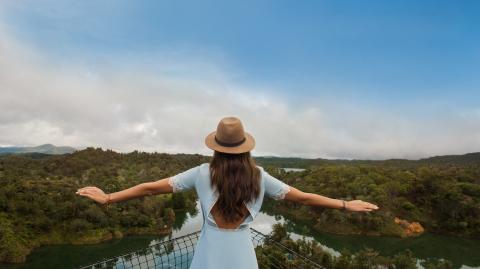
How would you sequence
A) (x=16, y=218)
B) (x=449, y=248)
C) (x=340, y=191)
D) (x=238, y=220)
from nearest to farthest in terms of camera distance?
1. (x=238, y=220)
2. (x=16, y=218)
3. (x=449, y=248)
4. (x=340, y=191)

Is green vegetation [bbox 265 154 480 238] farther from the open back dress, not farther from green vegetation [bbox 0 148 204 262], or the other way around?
the open back dress

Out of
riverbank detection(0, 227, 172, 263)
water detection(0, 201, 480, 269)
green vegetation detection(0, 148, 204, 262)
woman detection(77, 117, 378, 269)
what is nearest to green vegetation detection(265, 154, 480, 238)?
water detection(0, 201, 480, 269)

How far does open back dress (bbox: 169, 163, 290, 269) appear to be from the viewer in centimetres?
179

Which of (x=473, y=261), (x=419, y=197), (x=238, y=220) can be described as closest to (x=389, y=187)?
(x=419, y=197)

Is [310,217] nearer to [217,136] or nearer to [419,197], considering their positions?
[419,197]

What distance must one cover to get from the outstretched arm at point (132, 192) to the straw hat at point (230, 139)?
30 cm

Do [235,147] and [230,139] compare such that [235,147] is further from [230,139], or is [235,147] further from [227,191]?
[227,191]

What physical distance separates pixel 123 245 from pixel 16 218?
7912mm

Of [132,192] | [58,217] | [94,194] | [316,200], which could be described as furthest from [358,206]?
[58,217]

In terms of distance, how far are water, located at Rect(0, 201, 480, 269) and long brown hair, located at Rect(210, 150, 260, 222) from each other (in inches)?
1026

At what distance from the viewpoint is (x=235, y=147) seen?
5.81 feet

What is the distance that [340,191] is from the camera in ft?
142

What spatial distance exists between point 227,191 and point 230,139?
241mm

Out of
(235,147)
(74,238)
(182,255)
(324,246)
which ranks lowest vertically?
(324,246)
